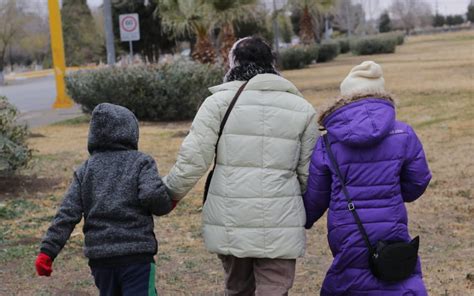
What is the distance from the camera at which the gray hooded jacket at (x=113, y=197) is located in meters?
3.37

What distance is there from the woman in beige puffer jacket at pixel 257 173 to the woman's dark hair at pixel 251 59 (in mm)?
45

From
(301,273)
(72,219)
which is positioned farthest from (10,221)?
(72,219)

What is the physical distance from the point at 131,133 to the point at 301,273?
2.35 metres

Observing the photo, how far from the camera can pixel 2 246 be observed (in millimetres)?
6352

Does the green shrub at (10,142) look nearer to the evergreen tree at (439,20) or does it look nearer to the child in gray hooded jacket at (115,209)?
the child in gray hooded jacket at (115,209)

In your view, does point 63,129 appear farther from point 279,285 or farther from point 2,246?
point 279,285

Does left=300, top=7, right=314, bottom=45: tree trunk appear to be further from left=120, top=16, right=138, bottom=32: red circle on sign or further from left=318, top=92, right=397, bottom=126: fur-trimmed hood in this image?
left=318, top=92, right=397, bottom=126: fur-trimmed hood

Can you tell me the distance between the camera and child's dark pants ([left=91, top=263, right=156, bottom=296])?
11.2 ft

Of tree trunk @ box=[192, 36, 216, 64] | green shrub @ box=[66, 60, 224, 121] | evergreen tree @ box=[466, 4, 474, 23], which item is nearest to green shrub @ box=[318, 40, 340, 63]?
tree trunk @ box=[192, 36, 216, 64]

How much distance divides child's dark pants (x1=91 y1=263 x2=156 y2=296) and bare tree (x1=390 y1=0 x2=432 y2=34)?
105 m

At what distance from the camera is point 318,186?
11.4 feet

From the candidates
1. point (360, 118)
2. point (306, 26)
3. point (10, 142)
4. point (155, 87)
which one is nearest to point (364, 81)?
point (360, 118)

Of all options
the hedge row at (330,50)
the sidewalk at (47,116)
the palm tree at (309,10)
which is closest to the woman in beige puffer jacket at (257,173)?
the sidewalk at (47,116)

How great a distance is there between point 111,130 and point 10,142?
5.39m
